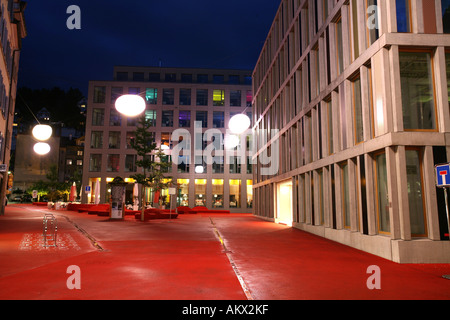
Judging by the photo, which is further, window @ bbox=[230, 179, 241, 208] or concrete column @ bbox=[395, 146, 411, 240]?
window @ bbox=[230, 179, 241, 208]

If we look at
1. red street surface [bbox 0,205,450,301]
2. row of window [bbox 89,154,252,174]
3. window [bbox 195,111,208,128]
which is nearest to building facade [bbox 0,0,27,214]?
red street surface [bbox 0,205,450,301]

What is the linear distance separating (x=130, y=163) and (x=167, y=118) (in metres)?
9.63

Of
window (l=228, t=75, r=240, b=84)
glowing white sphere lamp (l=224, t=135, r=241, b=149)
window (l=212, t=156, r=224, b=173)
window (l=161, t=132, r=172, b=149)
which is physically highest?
window (l=228, t=75, r=240, b=84)

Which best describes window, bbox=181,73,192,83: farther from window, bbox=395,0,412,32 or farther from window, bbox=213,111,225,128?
window, bbox=395,0,412,32

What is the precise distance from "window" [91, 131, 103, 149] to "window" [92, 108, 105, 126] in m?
1.49

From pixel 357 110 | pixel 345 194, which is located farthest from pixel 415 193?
pixel 357 110

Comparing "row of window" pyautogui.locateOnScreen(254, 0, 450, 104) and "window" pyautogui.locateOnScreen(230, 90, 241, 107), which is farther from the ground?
"window" pyautogui.locateOnScreen(230, 90, 241, 107)

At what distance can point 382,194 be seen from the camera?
38.6 ft

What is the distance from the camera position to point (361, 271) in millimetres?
8422

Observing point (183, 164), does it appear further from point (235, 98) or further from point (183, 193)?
point (235, 98)

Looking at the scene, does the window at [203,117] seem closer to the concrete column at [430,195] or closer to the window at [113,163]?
the window at [113,163]

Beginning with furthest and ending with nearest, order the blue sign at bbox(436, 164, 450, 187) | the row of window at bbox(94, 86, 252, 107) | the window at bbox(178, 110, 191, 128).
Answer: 1. the row of window at bbox(94, 86, 252, 107)
2. the window at bbox(178, 110, 191, 128)
3. the blue sign at bbox(436, 164, 450, 187)

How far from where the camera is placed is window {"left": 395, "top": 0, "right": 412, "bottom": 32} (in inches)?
452

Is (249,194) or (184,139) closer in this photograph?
(249,194)
